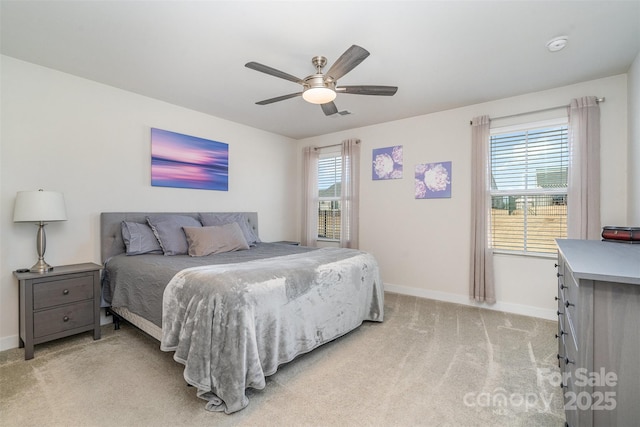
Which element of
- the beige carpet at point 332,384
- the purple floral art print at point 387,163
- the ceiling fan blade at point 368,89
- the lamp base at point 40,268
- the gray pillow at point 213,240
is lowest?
the beige carpet at point 332,384

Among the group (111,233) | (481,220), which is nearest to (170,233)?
(111,233)

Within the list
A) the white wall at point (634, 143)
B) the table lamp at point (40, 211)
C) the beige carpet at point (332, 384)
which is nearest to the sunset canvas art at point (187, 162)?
the table lamp at point (40, 211)

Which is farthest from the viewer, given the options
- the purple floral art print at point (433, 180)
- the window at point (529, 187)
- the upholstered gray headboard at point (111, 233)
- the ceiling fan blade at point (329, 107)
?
the purple floral art print at point (433, 180)

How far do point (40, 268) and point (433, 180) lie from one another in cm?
433


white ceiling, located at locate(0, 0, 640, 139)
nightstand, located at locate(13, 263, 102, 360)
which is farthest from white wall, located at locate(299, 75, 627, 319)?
nightstand, located at locate(13, 263, 102, 360)

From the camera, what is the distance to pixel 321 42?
228 cm

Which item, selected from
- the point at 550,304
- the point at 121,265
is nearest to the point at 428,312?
the point at 550,304

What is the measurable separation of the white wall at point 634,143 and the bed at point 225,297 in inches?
91.8

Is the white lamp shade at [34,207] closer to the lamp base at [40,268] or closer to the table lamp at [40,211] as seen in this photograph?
the table lamp at [40,211]

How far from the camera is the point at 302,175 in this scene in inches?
210

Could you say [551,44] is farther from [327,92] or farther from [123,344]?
[123,344]

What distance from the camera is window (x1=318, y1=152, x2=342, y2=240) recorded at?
4992mm

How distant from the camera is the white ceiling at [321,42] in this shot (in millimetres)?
1921

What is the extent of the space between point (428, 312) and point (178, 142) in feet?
12.2
